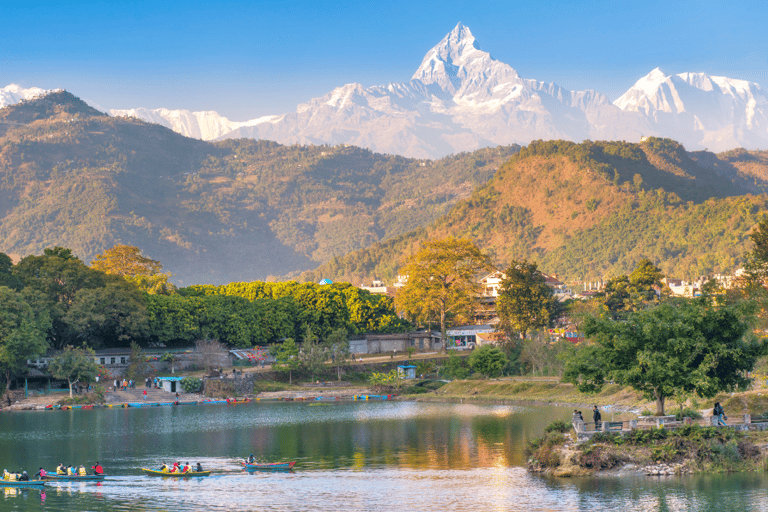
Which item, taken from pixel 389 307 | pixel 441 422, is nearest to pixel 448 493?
pixel 441 422

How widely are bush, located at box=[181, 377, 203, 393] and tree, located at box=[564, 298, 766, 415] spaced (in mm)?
60272

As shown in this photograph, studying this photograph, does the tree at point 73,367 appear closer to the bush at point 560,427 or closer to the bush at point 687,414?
the bush at point 560,427

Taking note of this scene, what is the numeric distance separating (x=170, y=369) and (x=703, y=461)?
74.2 m

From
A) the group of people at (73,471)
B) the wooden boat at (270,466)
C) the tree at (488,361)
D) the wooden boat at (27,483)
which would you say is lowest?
the wooden boat at (27,483)

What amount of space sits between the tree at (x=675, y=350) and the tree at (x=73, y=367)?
60.5 metres

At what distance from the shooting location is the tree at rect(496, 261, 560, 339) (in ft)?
380

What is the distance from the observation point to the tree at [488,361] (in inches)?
4075

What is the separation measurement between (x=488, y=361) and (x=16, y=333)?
5093 centimetres

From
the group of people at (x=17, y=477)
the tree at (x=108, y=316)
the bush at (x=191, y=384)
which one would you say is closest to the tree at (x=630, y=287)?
the bush at (x=191, y=384)

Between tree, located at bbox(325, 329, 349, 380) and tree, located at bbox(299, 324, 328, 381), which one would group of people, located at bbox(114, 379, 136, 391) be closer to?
tree, located at bbox(299, 324, 328, 381)

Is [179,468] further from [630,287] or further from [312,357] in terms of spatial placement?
[630,287]

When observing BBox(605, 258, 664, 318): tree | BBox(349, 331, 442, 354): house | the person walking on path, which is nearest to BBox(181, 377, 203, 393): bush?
BBox(349, 331, 442, 354): house

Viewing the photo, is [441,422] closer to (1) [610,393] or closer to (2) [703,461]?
(1) [610,393]

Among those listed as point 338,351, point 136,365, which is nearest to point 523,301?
point 338,351
